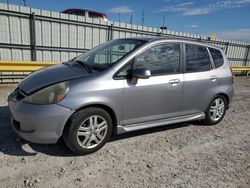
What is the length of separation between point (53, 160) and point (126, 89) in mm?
1430

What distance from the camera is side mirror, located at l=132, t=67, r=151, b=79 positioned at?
10.5 ft

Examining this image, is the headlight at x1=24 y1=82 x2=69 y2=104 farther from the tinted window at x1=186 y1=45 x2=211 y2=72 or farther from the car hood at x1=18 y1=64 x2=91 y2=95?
the tinted window at x1=186 y1=45 x2=211 y2=72

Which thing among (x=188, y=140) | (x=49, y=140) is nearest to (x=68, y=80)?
(x=49, y=140)

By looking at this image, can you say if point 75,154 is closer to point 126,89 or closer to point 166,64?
point 126,89

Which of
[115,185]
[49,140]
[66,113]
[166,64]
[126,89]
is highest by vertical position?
[166,64]

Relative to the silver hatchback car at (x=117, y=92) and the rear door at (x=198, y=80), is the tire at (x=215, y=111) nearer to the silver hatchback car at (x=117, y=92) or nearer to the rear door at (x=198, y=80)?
the silver hatchback car at (x=117, y=92)

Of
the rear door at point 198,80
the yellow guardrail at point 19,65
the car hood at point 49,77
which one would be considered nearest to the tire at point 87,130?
the car hood at point 49,77

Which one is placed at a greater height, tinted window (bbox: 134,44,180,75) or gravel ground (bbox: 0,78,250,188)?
tinted window (bbox: 134,44,180,75)

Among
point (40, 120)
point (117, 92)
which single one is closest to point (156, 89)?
point (117, 92)

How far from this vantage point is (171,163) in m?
3.10

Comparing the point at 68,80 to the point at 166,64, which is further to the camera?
the point at 166,64

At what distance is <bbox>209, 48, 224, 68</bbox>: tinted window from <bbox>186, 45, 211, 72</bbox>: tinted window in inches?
8.1

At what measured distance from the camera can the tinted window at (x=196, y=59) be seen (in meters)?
4.04

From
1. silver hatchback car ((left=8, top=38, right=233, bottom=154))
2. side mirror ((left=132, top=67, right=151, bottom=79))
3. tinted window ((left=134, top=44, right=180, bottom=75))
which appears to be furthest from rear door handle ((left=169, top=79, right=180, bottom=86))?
side mirror ((left=132, top=67, right=151, bottom=79))
